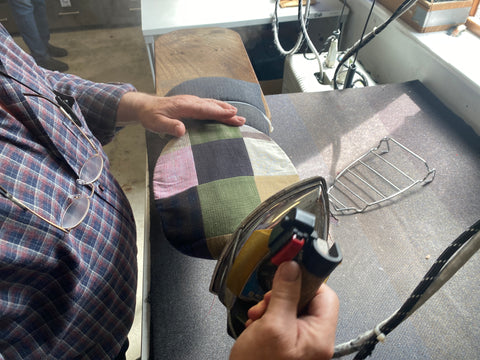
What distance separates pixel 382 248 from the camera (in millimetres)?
729

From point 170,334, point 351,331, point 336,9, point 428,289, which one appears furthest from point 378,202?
point 336,9

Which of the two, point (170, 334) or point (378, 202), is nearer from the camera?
point (170, 334)

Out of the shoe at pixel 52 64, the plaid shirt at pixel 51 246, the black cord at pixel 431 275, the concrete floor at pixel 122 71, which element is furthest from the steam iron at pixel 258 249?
the shoe at pixel 52 64

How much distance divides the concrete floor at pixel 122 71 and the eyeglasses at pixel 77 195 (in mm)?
819

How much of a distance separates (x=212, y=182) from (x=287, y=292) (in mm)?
314

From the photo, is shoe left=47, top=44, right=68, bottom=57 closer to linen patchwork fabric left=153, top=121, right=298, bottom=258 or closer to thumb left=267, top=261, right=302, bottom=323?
linen patchwork fabric left=153, top=121, right=298, bottom=258

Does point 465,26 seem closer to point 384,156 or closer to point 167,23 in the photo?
point 384,156

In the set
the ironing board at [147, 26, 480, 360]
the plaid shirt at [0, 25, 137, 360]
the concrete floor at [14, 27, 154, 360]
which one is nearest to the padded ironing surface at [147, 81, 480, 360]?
the ironing board at [147, 26, 480, 360]

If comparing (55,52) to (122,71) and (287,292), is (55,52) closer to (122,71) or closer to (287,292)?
(122,71)

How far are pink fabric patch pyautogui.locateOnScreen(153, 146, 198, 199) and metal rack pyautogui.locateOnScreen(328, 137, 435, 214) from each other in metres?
0.37

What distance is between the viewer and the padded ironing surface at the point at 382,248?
0.61 meters

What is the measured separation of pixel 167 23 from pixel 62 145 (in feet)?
3.51

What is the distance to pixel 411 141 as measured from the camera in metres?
0.96

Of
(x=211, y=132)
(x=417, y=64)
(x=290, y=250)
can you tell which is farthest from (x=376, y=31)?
(x=290, y=250)
